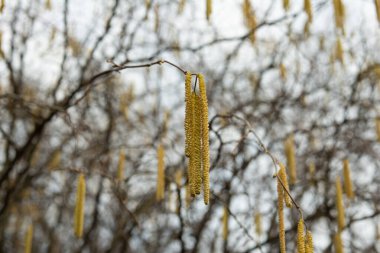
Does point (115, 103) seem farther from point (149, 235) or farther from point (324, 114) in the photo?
point (324, 114)

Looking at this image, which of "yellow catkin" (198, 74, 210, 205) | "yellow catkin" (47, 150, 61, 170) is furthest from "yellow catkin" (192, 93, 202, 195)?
"yellow catkin" (47, 150, 61, 170)

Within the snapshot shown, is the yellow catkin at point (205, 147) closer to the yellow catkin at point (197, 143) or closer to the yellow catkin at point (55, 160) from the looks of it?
the yellow catkin at point (197, 143)

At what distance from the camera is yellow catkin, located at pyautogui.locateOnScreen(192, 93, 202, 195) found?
1.37 meters

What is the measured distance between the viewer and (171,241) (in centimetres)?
491

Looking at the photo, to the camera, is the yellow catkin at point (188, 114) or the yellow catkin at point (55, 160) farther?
the yellow catkin at point (55, 160)

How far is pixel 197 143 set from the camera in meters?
1.43

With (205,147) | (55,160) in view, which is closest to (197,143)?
(205,147)

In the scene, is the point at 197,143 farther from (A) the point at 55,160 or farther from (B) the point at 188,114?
(A) the point at 55,160

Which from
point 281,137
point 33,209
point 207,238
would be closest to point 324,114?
point 281,137

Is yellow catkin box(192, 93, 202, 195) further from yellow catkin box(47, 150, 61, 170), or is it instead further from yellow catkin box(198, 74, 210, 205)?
yellow catkin box(47, 150, 61, 170)

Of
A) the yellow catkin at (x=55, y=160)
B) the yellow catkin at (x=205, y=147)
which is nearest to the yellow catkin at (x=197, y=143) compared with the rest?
the yellow catkin at (x=205, y=147)

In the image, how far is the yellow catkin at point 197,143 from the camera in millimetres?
1373

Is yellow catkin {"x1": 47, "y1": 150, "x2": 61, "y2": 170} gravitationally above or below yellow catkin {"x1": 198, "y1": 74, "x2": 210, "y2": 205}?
above

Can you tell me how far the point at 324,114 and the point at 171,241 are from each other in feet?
6.02
